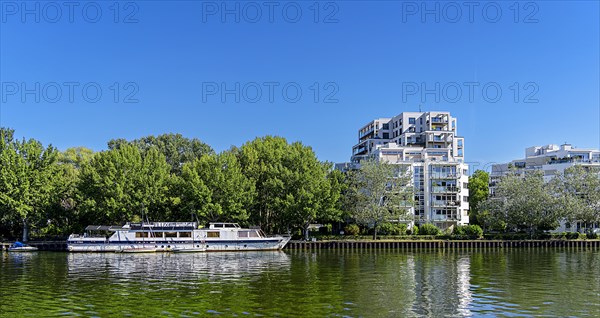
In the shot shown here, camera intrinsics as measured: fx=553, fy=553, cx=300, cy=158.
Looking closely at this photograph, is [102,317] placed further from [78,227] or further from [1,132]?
[1,132]

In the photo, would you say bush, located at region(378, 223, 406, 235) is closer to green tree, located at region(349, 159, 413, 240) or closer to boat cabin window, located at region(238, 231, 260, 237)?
green tree, located at region(349, 159, 413, 240)

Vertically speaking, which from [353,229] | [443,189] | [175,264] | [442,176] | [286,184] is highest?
[442,176]

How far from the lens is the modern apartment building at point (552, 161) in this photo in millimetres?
124550

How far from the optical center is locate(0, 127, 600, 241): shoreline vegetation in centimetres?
9100

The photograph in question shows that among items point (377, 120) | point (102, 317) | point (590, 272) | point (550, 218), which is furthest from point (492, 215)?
point (102, 317)

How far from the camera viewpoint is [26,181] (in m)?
90.6

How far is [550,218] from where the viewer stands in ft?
331

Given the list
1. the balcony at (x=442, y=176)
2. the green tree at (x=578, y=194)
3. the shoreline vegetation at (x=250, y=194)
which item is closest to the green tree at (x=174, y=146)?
the shoreline vegetation at (x=250, y=194)

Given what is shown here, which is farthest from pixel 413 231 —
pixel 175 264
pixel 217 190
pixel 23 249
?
pixel 23 249

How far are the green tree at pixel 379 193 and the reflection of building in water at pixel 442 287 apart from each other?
82.2 feet

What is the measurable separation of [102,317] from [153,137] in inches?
3854

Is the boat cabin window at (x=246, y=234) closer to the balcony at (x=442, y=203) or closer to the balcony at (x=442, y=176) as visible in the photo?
the balcony at (x=442, y=203)

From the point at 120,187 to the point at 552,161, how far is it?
106107 millimetres

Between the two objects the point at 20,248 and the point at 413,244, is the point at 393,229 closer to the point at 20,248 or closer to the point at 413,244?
the point at 413,244
